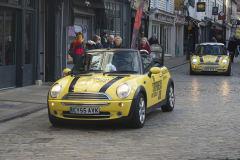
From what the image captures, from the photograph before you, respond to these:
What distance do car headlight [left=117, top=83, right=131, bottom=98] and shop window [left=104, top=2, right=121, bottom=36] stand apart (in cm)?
1553

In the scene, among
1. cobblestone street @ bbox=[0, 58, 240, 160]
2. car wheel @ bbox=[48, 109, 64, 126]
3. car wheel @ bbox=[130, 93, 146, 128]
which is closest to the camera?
cobblestone street @ bbox=[0, 58, 240, 160]

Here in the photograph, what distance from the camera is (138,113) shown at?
7.78 m

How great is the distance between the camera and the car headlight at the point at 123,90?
7617mm

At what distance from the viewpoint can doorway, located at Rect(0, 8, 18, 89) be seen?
13812 millimetres

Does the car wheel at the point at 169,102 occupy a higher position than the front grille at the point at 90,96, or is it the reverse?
the front grille at the point at 90,96

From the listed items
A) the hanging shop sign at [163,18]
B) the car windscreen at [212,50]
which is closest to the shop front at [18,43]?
the car windscreen at [212,50]

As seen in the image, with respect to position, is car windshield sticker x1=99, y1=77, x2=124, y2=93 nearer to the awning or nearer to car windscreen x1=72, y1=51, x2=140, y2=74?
car windscreen x1=72, y1=51, x2=140, y2=74

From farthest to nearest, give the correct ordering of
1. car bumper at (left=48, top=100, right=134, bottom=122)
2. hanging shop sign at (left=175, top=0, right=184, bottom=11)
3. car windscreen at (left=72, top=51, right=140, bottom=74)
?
hanging shop sign at (left=175, top=0, right=184, bottom=11)
car windscreen at (left=72, top=51, right=140, bottom=74)
car bumper at (left=48, top=100, right=134, bottom=122)

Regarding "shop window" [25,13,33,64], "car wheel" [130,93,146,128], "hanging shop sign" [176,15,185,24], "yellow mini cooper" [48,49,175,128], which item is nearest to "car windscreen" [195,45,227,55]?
"shop window" [25,13,33,64]

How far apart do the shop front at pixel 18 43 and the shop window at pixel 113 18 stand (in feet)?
26.0

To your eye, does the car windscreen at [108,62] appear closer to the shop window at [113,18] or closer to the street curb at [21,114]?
the street curb at [21,114]

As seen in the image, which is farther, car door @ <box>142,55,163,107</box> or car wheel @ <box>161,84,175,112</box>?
car wheel @ <box>161,84,175,112</box>

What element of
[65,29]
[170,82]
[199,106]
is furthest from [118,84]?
[65,29]

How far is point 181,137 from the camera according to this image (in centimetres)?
707
